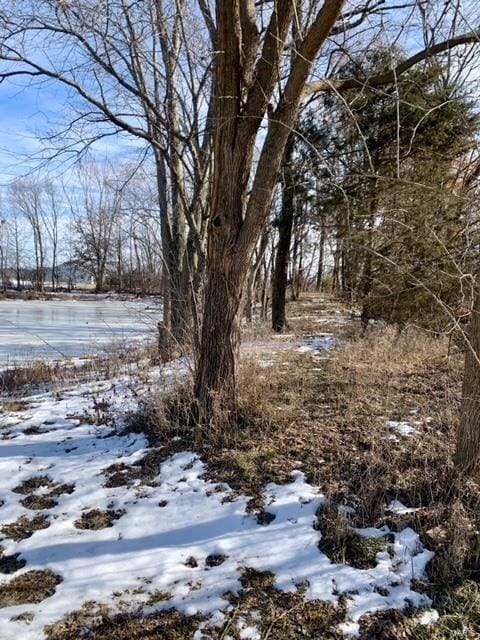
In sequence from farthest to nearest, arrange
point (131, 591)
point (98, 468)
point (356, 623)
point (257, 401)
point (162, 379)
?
point (162, 379) → point (257, 401) → point (98, 468) → point (131, 591) → point (356, 623)

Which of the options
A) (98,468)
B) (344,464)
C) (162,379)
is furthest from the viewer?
(162,379)

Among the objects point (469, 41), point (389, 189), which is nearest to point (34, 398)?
point (389, 189)

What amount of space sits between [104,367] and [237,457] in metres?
4.00

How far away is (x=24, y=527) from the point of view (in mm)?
2447

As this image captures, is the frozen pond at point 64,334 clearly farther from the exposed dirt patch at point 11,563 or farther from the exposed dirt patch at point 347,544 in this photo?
the exposed dirt patch at point 347,544

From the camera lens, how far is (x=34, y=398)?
4.95 m

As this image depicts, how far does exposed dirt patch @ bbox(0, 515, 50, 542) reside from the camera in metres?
2.37

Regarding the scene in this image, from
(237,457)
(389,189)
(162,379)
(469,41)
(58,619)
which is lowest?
(58,619)

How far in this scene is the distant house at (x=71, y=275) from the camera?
38.2m

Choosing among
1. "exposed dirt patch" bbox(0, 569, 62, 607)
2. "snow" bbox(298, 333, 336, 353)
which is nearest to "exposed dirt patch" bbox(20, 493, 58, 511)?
"exposed dirt patch" bbox(0, 569, 62, 607)

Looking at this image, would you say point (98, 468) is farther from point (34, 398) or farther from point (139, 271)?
point (139, 271)

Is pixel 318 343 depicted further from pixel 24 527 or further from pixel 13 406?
pixel 24 527

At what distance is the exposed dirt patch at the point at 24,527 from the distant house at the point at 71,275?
38098 millimetres

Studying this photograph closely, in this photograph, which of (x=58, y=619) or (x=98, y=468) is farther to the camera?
(x=98, y=468)
